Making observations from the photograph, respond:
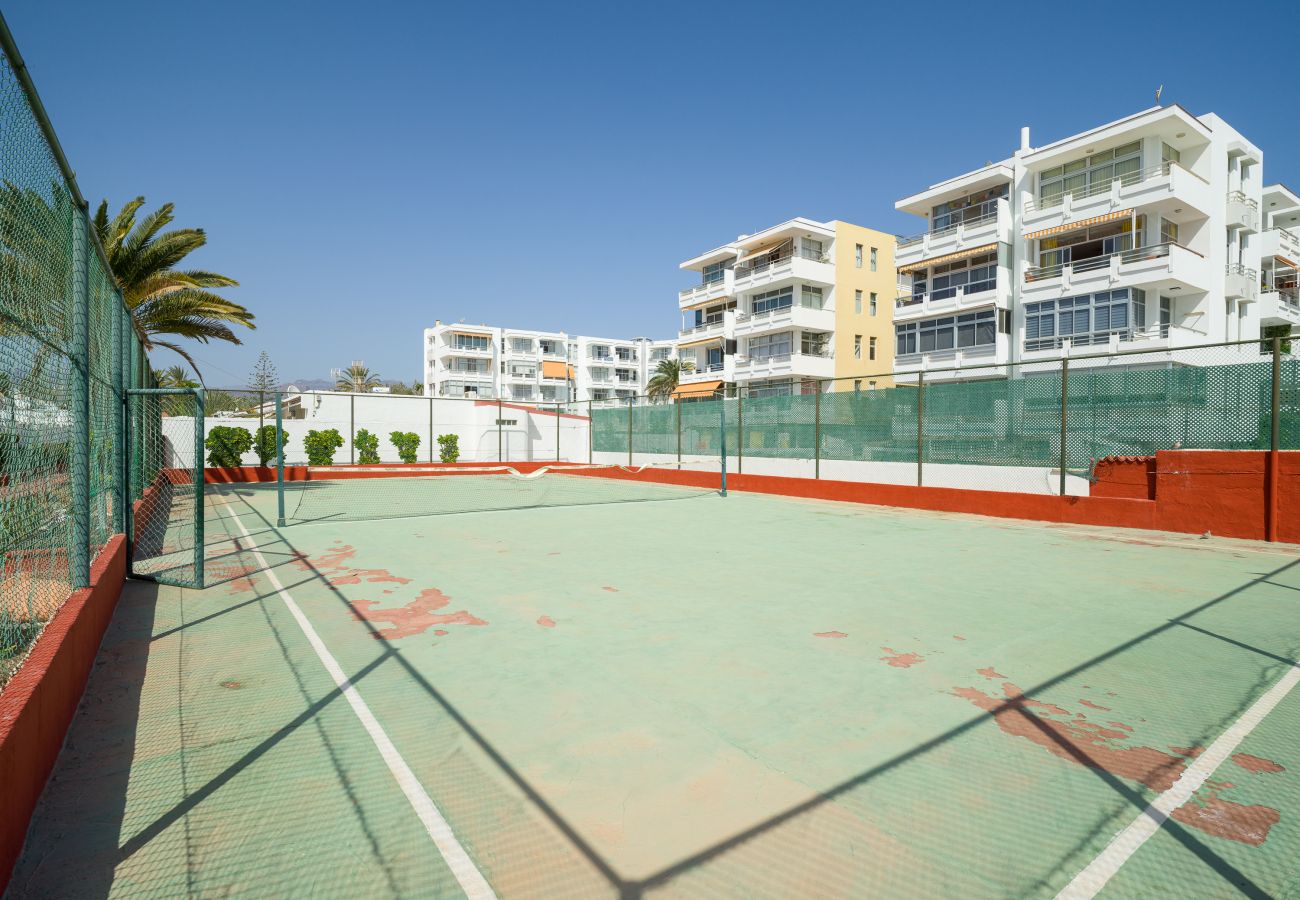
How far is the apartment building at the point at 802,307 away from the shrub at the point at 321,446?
2388cm

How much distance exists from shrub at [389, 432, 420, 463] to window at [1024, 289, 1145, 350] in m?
30.3

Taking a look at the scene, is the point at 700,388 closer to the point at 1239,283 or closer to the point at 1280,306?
the point at 1239,283

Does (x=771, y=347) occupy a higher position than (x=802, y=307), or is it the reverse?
(x=802, y=307)

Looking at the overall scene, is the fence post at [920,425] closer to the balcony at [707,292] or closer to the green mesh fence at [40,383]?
the green mesh fence at [40,383]

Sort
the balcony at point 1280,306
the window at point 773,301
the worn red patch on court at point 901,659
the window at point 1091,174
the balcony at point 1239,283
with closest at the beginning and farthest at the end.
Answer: the worn red patch on court at point 901,659
the window at point 1091,174
the balcony at point 1239,283
the balcony at point 1280,306
the window at point 773,301

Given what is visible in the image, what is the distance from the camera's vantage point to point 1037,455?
46.3 feet

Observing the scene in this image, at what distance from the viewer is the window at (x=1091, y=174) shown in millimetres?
30797

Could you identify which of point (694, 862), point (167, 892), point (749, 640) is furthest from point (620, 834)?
point (749, 640)

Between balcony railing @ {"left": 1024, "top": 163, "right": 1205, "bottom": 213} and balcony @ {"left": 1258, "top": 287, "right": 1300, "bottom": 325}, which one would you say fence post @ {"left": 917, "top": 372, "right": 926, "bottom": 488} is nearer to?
balcony railing @ {"left": 1024, "top": 163, "right": 1205, "bottom": 213}

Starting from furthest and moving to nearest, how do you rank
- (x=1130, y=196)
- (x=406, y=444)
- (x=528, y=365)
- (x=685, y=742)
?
1. (x=528, y=365)
2. (x=406, y=444)
3. (x=1130, y=196)
4. (x=685, y=742)

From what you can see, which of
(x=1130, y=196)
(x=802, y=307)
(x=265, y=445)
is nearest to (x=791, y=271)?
(x=802, y=307)

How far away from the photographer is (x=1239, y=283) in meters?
32.2

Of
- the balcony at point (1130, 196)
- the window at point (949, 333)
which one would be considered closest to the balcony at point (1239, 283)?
the balcony at point (1130, 196)

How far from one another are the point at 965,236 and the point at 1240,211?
11.7 m
